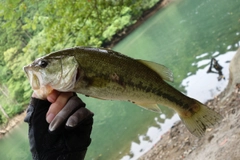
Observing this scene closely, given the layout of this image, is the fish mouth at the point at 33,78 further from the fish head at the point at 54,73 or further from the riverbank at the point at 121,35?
the riverbank at the point at 121,35

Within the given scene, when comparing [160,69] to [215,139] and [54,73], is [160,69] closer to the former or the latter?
[54,73]

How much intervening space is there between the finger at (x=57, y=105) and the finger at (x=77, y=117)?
0.47ft

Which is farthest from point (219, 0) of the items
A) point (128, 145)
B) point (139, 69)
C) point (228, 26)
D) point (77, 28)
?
point (139, 69)

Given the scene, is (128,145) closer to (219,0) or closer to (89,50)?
(89,50)

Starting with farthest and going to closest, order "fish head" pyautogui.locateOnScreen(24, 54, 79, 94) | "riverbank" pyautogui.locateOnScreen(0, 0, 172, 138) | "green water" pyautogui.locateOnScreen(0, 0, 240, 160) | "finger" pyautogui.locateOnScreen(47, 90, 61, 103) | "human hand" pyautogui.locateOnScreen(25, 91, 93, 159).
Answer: "riverbank" pyautogui.locateOnScreen(0, 0, 172, 138)
"green water" pyautogui.locateOnScreen(0, 0, 240, 160)
"human hand" pyautogui.locateOnScreen(25, 91, 93, 159)
"finger" pyautogui.locateOnScreen(47, 90, 61, 103)
"fish head" pyautogui.locateOnScreen(24, 54, 79, 94)

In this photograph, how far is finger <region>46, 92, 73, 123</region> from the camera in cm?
256

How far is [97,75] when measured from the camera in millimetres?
2443

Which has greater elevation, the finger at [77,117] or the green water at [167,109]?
Result: the finger at [77,117]

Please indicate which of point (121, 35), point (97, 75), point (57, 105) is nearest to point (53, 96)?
point (57, 105)

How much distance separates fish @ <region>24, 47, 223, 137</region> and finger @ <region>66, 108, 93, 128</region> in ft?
0.85

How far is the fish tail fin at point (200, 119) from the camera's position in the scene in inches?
122

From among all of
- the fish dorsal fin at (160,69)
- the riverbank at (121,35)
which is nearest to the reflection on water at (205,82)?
the fish dorsal fin at (160,69)

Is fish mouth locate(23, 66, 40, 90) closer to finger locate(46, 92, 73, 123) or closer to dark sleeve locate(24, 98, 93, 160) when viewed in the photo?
finger locate(46, 92, 73, 123)

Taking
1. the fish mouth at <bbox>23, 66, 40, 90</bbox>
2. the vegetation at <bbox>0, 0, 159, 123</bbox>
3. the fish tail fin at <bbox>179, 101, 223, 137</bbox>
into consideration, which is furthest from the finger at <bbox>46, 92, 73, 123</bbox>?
the vegetation at <bbox>0, 0, 159, 123</bbox>
